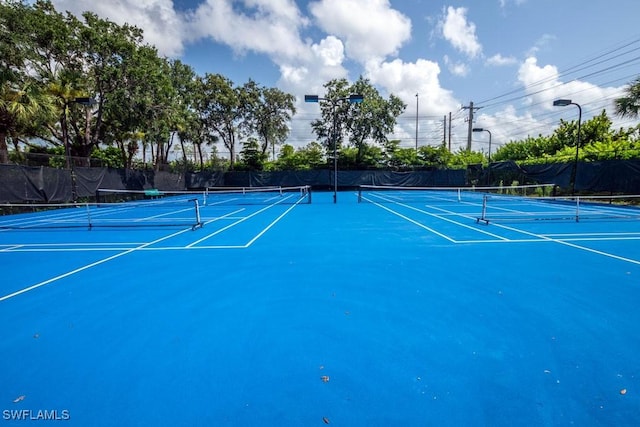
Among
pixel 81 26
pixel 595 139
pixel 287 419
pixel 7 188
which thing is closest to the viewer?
pixel 287 419

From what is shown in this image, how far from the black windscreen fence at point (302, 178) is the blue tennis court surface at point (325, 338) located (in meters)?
11.9

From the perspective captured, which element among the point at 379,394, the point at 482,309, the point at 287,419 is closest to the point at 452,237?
the point at 482,309

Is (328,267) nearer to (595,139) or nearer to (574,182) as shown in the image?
(574,182)

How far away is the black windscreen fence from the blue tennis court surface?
11900 mm

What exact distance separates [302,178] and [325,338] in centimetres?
2870

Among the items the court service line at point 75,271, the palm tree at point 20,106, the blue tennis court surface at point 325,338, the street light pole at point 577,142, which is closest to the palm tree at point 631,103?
the street light pole at point 577,142

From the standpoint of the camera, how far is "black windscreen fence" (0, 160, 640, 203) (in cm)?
1467

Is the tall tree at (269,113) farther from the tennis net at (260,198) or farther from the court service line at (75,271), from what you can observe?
the court service line at (75,271)

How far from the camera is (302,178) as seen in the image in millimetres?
31266

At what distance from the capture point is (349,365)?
2604 mm

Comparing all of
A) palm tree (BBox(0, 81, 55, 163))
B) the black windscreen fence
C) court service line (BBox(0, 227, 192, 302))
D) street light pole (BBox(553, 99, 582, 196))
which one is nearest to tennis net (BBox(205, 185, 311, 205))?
the black windscreen fence

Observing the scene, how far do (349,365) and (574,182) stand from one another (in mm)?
21269

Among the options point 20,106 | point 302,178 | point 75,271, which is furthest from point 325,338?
point 302,178

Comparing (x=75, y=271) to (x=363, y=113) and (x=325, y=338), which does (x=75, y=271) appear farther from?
(x=363, y=113)
